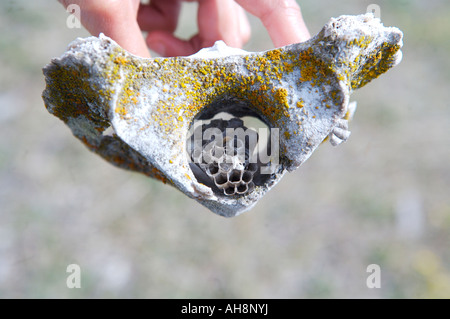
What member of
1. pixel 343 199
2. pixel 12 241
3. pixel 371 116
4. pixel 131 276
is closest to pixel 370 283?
pixel 343 199

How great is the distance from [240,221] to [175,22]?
137 cm

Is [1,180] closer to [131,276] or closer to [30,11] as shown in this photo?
[131,276]

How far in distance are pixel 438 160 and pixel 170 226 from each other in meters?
2.09

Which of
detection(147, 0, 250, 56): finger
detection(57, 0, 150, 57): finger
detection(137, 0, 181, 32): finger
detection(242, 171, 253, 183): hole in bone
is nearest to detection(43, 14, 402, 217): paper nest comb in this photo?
detection(242, 171, 253, 183): hole in bone

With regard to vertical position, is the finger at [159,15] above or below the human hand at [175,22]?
above

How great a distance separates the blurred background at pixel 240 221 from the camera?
261 centimetres

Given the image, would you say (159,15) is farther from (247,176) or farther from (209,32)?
(247,176)

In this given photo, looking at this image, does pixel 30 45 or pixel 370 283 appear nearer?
pixel 370 283

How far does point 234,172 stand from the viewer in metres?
1.10

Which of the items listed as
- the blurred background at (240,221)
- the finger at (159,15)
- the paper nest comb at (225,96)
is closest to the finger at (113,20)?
the paper nest comb at (225,96)

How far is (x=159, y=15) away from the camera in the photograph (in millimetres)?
2293

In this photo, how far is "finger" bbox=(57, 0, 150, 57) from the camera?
1.36m

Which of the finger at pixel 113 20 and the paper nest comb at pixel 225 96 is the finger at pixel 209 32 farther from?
the paper nest comb at pixel 225 96

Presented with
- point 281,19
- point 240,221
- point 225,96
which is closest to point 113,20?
point 225,96
